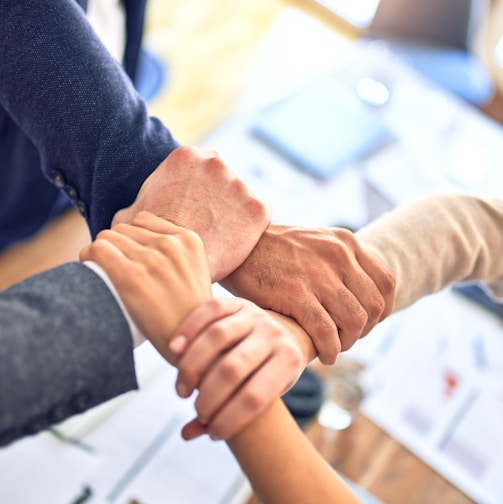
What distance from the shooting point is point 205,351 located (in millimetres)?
546

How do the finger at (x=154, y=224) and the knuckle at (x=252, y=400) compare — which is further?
the finger at (x=154, y=224)

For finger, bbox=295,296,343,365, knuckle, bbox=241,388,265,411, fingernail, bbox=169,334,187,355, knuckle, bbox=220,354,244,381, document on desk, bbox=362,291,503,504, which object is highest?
knuckle, bbox=220,354,244,381

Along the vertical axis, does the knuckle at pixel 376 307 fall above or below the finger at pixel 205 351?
below

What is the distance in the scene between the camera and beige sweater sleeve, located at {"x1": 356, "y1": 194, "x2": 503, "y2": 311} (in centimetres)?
83

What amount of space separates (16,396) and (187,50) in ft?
9.54

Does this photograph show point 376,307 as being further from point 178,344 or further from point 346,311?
point 178,344

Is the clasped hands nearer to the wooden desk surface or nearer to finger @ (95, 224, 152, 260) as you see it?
finger @ (95, 224, 152, 260)

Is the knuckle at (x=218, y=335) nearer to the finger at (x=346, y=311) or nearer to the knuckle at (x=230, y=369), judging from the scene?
the knuckle at (x=230, y=369)

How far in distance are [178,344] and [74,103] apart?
14.8 inches

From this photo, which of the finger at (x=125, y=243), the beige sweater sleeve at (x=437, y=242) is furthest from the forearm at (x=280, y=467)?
the beige sweater sleeve at (x=437, y=242)

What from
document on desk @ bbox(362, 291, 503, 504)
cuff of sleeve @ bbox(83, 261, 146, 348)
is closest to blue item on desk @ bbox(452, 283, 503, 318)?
document on desk @ bbox(362, 291, 503, 504)

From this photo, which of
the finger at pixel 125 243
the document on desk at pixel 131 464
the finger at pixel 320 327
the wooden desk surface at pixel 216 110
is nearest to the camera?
the finger at pixel 125 243

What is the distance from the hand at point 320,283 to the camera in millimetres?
717

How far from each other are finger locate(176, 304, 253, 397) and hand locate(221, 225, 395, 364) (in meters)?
0.17
